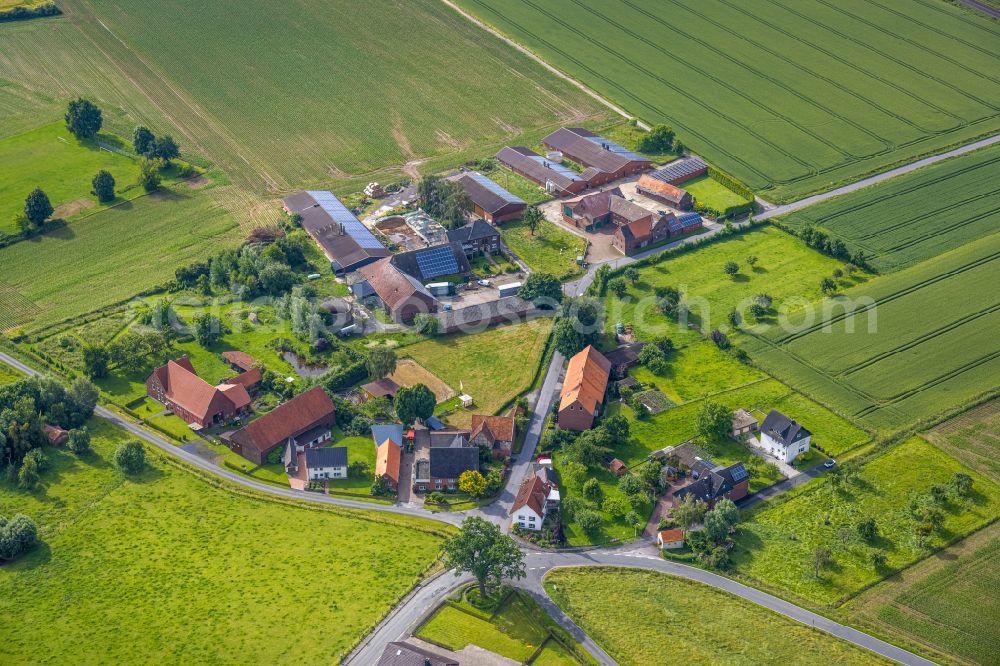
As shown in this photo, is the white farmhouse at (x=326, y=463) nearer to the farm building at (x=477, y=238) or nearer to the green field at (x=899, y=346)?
the farm building at (x=477, y=238)

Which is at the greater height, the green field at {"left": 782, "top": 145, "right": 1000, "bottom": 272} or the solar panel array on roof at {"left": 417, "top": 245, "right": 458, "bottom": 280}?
the green field at {"left": 782, "top": 145, "right": 1000, "bottom": 272}

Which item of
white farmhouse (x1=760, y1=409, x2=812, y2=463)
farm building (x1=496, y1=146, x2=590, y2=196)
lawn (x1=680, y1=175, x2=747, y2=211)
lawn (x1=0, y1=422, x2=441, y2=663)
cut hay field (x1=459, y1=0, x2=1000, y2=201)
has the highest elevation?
cut hay field (x1=459, y1=0, x2=1000, y2=201)

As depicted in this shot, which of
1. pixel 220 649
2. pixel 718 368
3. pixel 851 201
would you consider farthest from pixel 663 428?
pixel 851 201

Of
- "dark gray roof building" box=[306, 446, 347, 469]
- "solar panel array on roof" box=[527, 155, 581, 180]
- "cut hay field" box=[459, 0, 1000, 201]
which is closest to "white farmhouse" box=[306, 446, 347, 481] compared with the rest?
"dark gray roof building" box=[306, 446, 347, 469]

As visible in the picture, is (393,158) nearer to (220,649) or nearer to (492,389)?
(492,389)

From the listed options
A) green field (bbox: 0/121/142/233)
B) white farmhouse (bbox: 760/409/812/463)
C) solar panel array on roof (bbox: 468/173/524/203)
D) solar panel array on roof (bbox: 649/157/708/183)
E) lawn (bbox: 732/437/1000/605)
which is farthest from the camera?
solar panel array on roof (bbox: 649/157/708/183)

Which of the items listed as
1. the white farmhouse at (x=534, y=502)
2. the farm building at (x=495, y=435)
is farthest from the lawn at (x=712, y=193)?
the white farmhouse at (x=534, y=502)

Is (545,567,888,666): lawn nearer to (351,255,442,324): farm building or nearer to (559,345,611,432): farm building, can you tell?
(559,345,611,432): farm building
